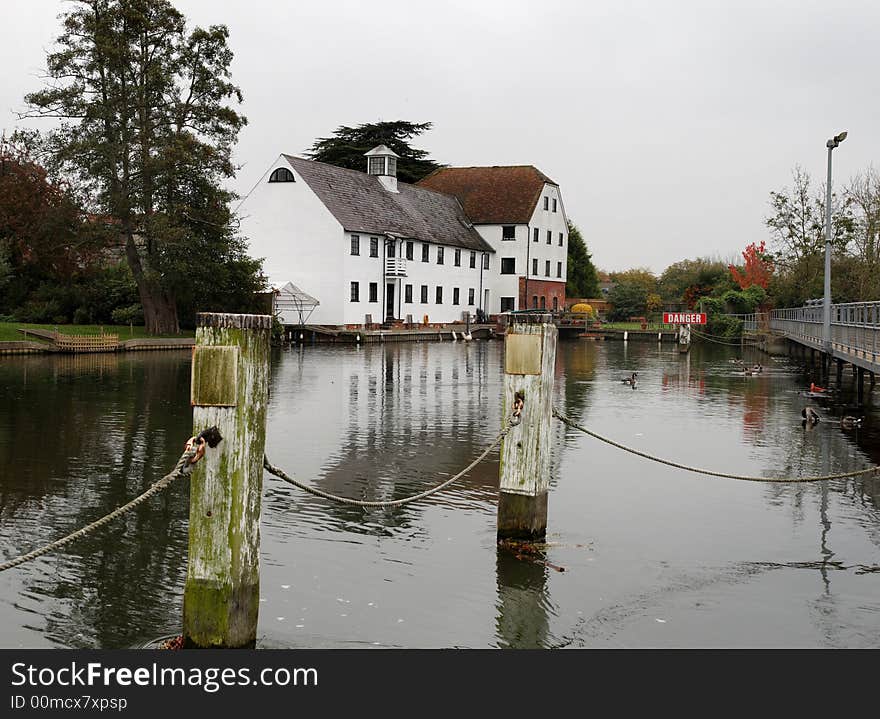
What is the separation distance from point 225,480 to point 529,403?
3625 mm

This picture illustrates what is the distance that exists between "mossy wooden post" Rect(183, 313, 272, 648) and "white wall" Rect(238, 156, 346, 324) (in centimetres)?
5091

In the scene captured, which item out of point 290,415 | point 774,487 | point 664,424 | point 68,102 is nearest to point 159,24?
point 68,102

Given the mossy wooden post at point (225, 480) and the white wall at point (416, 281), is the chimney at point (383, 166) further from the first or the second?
the mossy wooden post at point (225, 480)

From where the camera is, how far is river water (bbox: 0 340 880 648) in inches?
279

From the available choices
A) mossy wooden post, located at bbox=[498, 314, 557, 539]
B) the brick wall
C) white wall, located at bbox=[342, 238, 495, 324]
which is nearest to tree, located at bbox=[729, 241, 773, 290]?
the brick wall

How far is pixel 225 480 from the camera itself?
5.60 metres

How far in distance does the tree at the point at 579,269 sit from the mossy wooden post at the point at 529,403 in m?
84.5

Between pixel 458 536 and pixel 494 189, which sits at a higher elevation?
pixel 494 189

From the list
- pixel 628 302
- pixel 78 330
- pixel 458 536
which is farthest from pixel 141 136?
pixel 628 302

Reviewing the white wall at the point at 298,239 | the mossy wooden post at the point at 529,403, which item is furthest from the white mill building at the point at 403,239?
the mossy wooden post at the point at 529,403

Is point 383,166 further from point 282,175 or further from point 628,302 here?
point 628,302

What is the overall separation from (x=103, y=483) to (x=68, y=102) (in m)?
34.8

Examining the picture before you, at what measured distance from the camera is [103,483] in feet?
37.9
